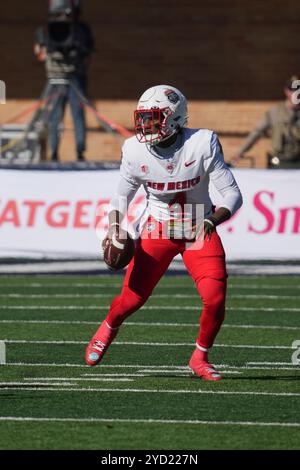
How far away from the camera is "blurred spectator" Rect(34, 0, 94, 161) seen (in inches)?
687

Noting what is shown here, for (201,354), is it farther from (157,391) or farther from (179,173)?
(179,173)

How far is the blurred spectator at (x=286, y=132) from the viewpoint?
16.5 metres

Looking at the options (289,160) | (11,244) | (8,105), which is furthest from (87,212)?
(8,105)

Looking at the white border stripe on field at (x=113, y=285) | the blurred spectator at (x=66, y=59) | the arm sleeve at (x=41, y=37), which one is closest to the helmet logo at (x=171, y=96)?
the white border stripe on field at (x=113, y=285)

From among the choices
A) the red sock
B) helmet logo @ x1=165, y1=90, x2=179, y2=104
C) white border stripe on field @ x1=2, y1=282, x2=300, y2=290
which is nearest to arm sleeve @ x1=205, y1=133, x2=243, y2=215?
helmet logo @ x1=165, y1=90, x2=179, y2=104

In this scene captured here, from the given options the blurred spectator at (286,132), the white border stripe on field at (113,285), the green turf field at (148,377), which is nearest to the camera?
the green turf field at (148,377)

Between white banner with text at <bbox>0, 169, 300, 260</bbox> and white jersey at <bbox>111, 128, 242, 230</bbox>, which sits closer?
white jersey at <bbox>111, 128, 242, 230</bbox>

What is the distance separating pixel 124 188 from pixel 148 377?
1.10 metres

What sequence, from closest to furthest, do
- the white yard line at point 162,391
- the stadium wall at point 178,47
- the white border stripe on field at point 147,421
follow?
the white border stripe on field at point 147,421
the white yard line at point 162,391
the stadium wall at point 178,47

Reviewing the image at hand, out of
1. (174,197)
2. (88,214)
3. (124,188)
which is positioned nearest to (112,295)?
(88,214)

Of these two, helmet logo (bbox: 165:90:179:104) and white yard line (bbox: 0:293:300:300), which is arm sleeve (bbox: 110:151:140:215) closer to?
helmet logo (bbox: 165:90:179:104)

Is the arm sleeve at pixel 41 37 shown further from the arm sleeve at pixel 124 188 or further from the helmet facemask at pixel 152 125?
the helmet facemask at pixel 152 125

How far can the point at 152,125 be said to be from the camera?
845 centimetres

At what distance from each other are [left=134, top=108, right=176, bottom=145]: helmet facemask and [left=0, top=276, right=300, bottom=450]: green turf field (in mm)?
1367
